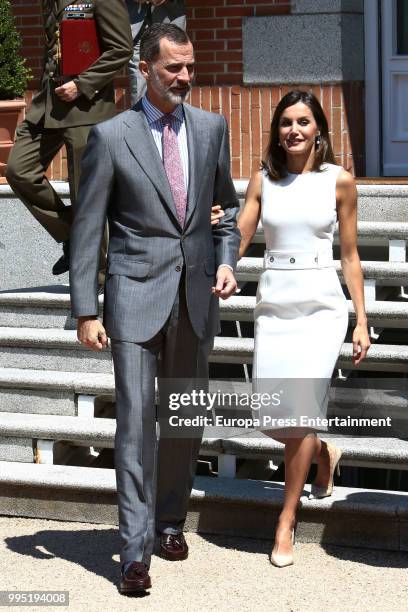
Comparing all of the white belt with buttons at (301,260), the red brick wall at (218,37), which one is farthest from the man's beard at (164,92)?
the red brick wall at (218,37)

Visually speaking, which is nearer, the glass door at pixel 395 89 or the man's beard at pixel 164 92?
the man's beard at pixel 164 92

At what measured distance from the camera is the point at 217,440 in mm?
6469

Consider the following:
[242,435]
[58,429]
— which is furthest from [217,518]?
[58,429]

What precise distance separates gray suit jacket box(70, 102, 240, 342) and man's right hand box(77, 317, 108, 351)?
4 centimetres

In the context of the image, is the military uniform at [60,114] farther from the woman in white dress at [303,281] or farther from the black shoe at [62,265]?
the woman in white dress at [303,281]

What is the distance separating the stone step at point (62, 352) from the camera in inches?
277

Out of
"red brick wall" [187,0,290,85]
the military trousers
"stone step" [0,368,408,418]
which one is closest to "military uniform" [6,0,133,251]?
the military trousers

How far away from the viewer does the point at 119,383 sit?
17.7 feet

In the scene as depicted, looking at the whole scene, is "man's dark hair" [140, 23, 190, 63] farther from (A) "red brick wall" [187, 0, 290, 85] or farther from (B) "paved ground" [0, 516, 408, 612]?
(A) "red brick wall" [187, 0, 290, 85]

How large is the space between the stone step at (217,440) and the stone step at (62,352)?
0.41m

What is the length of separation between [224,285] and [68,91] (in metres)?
2.35

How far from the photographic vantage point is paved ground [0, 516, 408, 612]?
5.24m

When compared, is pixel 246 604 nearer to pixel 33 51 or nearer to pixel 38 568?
pixel 38 568

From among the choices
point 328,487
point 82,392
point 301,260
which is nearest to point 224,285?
point 301,260
